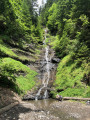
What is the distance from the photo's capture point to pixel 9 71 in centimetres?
1080

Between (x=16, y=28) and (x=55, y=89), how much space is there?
10028 millimetres

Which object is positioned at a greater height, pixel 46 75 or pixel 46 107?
pixel 46 75

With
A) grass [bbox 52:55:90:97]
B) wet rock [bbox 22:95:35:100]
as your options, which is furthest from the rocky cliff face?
grass [bbox 52:55:90:97]

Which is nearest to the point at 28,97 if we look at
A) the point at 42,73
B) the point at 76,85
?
the point at 76,85

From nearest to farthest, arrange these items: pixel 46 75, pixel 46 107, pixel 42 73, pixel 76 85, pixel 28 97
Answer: pixel 46 107
pixel 28 97
pixel 76 85
pixel 46 75
pixel 42 73

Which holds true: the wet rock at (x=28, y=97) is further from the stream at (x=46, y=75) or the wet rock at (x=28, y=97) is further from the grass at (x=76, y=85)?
the grass at (x=76, y=85)

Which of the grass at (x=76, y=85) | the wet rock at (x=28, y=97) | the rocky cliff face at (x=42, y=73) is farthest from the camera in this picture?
the rocky cliff face at (x=42, y=73)

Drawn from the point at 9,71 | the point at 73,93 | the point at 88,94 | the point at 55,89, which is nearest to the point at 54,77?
the point at 55,89

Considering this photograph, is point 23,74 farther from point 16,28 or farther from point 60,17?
point 60,17

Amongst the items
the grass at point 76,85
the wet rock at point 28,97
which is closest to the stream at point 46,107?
the wet rock at point 28,97

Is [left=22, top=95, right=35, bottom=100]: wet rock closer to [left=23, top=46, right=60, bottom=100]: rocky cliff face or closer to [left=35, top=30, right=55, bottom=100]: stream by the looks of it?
[left=23, top=46, right=60, bottom=100]: rocky cliff face

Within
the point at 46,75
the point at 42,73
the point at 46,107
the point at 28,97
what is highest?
the point at 42,73

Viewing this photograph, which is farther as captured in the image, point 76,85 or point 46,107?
point 76,85

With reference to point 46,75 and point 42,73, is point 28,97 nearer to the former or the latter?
point 46,75
